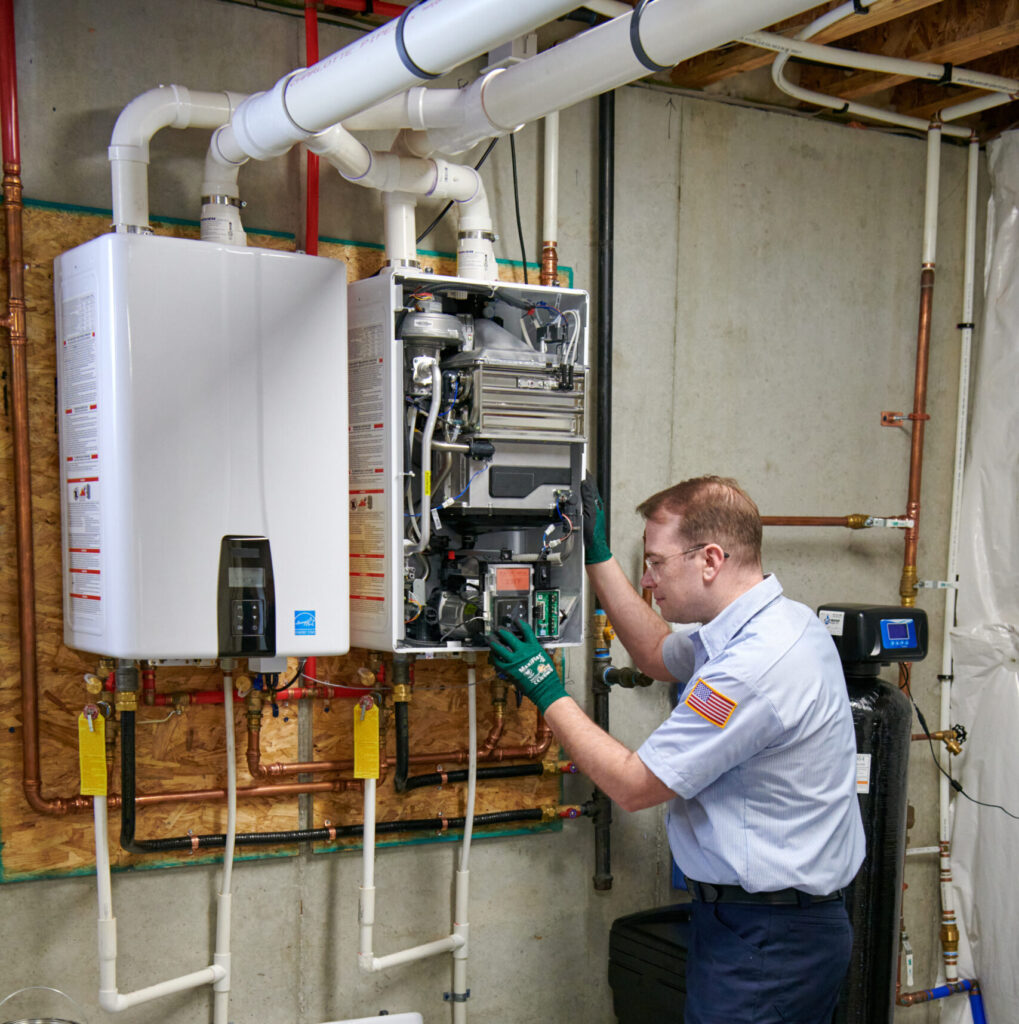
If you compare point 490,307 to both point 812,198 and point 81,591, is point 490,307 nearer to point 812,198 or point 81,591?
point 81,591

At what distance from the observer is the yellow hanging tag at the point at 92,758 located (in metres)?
2.16

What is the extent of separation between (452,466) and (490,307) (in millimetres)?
401

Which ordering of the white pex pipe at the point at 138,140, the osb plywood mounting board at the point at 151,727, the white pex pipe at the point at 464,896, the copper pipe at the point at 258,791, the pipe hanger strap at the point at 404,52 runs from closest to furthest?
the pipe hanger strap at the point at 404,52 < the white pex pipe at the point at 138,140 < the osb plywood mounting board at the point at 151,727 < the copper pipe at the point at 258,791 < the white pex pipe at the point at 464,896

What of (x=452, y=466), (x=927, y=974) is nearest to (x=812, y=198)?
(x=452, y=466)

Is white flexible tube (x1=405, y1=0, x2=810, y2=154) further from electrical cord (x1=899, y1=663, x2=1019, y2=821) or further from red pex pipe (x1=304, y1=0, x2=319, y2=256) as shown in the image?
electrical cord (x1=899, y1=663, x2=1019, y2=821)

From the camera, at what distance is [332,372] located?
215 cm

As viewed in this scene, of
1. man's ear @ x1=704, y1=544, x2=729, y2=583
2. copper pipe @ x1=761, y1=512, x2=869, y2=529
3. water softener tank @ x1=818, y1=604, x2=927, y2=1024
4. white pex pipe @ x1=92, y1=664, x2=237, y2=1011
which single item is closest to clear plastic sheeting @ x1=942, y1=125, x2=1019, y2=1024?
copper pipe @ x1=761, y1=512, x2=869, y2=529

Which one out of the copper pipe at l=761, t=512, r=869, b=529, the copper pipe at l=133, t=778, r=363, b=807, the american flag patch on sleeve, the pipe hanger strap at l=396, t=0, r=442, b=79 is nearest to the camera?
the pipe hanger strap at l=396, t=0, r=442, b=79

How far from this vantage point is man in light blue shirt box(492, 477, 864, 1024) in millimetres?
1865

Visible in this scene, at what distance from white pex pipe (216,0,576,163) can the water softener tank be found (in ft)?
5.68

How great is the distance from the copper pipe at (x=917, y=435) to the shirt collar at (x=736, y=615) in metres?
1.41

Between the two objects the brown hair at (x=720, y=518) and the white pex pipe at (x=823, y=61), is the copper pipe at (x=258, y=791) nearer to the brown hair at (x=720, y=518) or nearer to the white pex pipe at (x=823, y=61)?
the brown hair at (x=720, y=518)

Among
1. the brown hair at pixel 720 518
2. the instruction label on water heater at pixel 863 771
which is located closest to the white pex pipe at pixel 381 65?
the brown hair at pixel 720 518

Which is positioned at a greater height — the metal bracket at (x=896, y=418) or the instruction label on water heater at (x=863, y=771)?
the metal bracket at (x=896, y=418)
